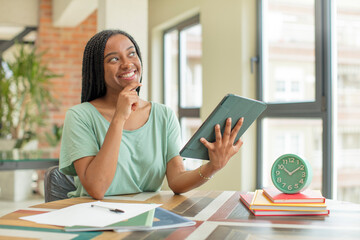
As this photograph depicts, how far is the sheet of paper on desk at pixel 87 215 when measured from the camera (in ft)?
3.47

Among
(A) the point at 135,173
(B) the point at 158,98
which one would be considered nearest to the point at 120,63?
(A) the point at 135,173

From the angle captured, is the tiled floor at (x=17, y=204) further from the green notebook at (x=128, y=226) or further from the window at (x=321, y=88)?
the green notebook at (x=128, y=226)

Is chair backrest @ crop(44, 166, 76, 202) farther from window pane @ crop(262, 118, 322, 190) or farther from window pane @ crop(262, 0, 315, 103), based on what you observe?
window pane @ crop(262, 0, 315, 103)

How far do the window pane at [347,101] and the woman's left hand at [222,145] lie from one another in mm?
1864

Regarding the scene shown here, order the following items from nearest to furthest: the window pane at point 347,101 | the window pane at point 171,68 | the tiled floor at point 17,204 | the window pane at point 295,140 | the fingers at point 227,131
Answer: the fingers at point 227,131 < the window pane at point 347,101 < the window pane at point 295,140 < the tiled floor at point 17,204 < the window pane at point 171,68

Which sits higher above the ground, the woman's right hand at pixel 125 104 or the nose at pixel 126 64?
the nose at pixel 126 64

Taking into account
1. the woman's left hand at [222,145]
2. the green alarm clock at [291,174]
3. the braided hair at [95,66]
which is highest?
the braided hair at [95,66]

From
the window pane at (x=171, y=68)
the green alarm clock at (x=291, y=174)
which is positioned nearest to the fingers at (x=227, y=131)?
the green alarm clock at (x=291, y=174)

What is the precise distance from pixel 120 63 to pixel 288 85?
2.11 meters

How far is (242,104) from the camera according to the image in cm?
128

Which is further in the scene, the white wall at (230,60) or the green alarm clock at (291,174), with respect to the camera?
the white wall at (230,60)

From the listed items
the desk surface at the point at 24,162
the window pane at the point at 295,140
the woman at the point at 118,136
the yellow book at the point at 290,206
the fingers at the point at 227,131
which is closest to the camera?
the yellow book at the point at 290,206

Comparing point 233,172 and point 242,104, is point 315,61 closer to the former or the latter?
point 233,172

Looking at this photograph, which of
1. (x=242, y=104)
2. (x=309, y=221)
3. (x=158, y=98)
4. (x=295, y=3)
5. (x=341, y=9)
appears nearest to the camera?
(x=309, y=221)
